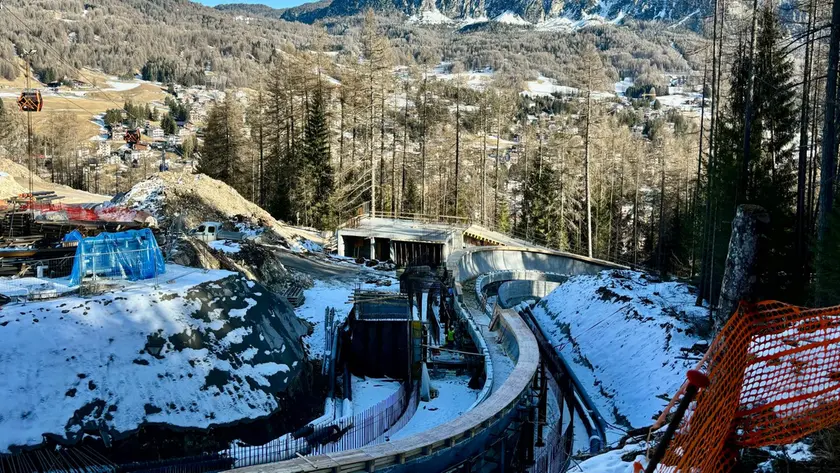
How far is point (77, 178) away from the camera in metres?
80.1

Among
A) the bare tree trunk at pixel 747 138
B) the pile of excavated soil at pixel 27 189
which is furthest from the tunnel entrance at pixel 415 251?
the pile of excavated soil at pixel 27 189

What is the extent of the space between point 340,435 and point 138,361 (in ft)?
15.9

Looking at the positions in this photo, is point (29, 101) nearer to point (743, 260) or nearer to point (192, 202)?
point (192, 202)

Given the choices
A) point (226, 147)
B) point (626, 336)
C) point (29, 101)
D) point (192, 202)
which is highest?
point (29, 101)

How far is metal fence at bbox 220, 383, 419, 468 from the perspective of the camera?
13765mm

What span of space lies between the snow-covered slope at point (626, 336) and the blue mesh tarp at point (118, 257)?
12.8m

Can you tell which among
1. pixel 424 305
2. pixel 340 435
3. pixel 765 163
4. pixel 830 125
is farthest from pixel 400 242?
pixel 830 125

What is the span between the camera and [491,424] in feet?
48.1

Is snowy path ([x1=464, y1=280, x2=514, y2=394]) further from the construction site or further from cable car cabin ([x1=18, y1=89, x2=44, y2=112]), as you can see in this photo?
cable car cabin ([x1=18, y1=89, x2=44, y2=112])

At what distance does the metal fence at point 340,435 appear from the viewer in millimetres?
13765

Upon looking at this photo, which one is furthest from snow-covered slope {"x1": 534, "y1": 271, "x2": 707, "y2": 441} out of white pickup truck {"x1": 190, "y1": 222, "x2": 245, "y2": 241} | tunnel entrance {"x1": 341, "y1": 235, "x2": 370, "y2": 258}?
white pickup truck {"x1": 190, "y1": 222, "x2": 245, "y2": 241}

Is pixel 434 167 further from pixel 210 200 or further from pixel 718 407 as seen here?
pixel 718 407

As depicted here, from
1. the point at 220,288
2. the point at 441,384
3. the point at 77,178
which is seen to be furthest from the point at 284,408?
the point at 77,178

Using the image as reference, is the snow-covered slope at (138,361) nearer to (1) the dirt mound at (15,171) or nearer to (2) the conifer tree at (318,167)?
(2) the conifer tree at (318,167)
